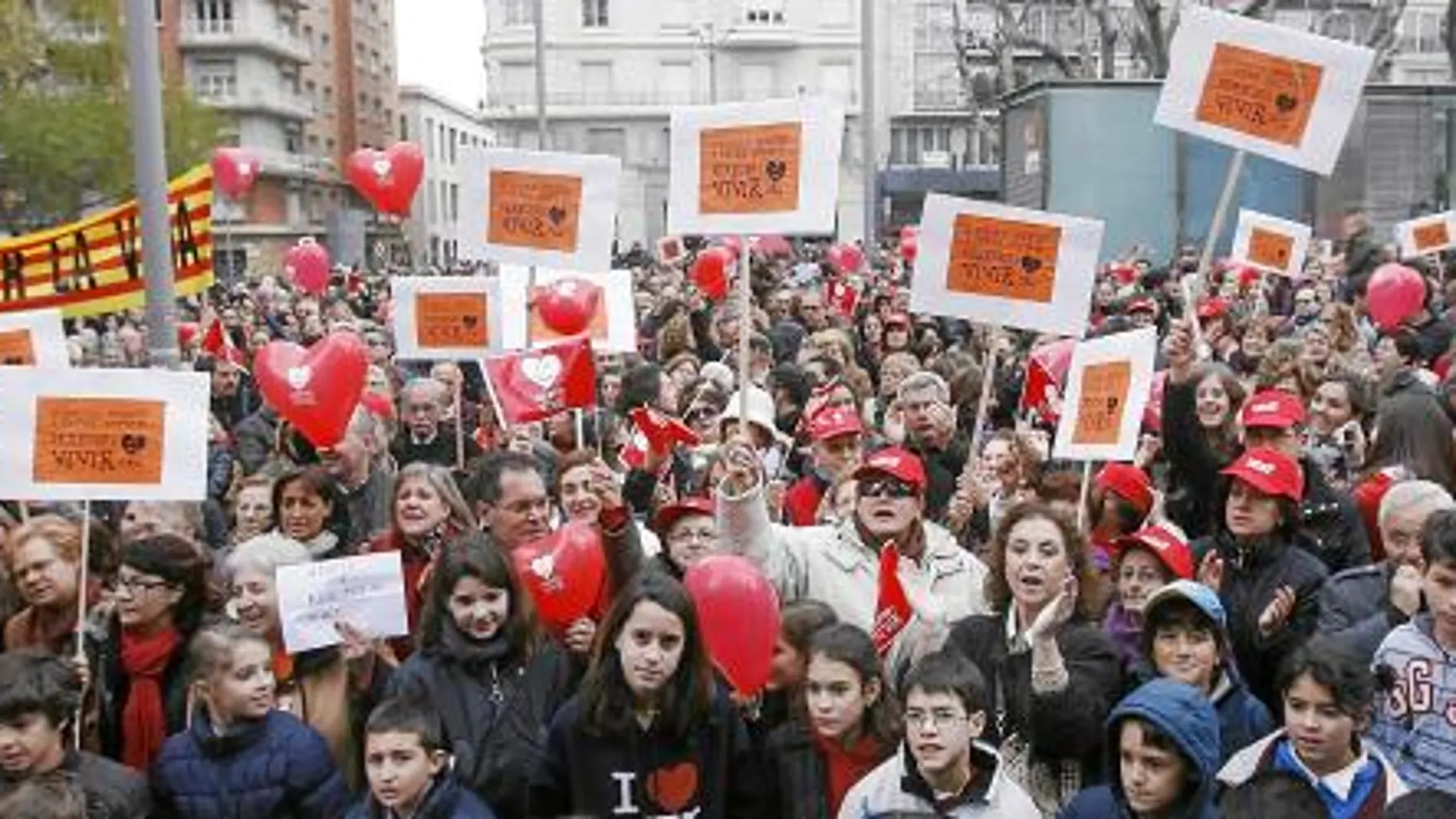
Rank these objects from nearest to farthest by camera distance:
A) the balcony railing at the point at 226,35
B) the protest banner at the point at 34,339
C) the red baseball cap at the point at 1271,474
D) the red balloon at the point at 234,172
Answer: the red baseball cap at the point at 1271,474 < the protest banner at the point at 34,339 < the red balloon at the point at 234,172 < the balcony railing at the point at 226,35

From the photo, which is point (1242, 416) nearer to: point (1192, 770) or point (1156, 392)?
point (1156, 392)

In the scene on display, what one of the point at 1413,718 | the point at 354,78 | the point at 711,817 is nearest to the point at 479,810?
the point at 711,817

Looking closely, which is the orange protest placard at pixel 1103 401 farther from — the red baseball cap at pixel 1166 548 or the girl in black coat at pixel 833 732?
the girl in black coat at pixel 833 732

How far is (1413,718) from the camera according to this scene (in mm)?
4148

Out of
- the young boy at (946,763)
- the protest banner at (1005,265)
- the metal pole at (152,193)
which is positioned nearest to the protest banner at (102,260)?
the metal pole at (152,193)

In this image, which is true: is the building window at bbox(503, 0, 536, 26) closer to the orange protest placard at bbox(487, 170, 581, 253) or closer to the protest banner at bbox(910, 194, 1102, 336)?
the orange protest placard at bbox(487, 170, 581, 253)

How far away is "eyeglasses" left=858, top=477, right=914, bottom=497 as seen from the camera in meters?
4.98

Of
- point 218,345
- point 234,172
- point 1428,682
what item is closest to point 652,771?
point 1428,682

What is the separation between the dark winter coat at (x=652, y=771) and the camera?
163 inches

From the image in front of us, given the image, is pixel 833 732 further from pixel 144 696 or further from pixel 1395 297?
pixel 1395 297

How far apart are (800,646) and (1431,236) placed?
1006cm

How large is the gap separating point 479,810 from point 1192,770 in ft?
5.18

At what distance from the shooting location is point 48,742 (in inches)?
157

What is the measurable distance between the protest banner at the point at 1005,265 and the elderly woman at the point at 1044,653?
6.33ft
